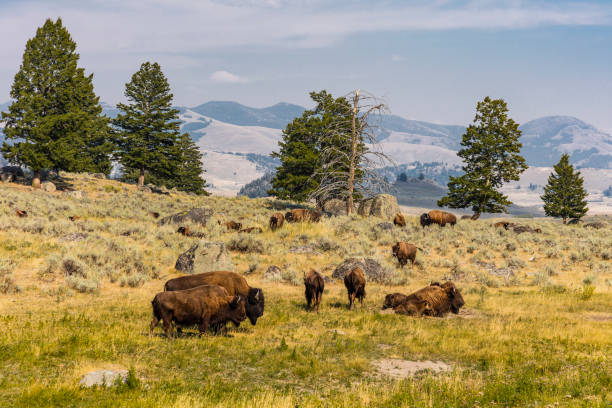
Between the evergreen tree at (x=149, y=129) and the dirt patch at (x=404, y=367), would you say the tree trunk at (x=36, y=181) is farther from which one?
the dirt patch at (x=404, y=367)

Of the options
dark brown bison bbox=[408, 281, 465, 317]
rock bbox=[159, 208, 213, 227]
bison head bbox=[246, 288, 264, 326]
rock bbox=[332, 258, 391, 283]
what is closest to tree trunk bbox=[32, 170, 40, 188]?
rock bbox=[159, 208, 213, 227]

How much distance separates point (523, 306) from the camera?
602 inches

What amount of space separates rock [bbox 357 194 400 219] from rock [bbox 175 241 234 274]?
79.4 feet

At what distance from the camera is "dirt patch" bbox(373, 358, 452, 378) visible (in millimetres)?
8375

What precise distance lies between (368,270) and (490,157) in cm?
3219

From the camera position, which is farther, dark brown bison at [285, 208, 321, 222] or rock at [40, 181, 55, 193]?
rock at [40, 181, 55, 193]

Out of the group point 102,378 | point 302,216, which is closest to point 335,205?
point 302,216

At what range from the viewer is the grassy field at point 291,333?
6.81 meters

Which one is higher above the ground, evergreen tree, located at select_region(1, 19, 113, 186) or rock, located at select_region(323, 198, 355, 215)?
evergreen tree, located at select_region(1, 19, 113, 186)

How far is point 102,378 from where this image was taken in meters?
6.79

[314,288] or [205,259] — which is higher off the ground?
[314,288]

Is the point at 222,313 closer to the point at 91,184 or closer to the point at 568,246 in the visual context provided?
the point at 568,246

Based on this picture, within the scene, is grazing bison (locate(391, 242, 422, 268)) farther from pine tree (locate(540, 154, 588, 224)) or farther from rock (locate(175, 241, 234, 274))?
pine tree (locate(540, 154, 588, 224))

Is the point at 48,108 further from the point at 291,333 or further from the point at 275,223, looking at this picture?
the point at 291,333
